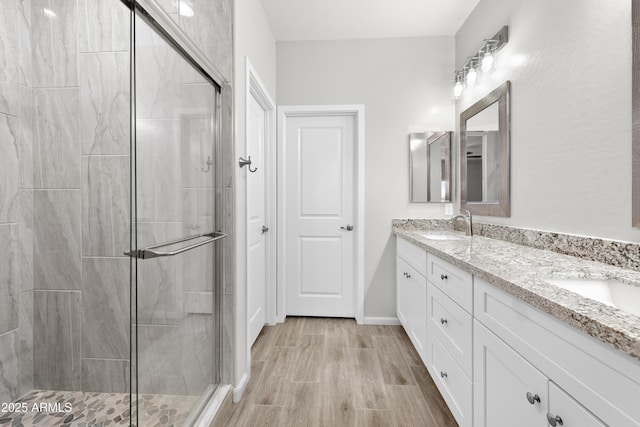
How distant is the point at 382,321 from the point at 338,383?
1046 millimetres

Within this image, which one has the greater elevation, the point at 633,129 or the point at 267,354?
the point at 633,129

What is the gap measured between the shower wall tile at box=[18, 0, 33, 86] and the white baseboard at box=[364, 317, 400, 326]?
9.23 ft

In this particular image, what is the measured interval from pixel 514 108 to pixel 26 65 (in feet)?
8.89

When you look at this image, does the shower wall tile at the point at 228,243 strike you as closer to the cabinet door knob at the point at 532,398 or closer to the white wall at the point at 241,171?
the white wall at the point at 241,171

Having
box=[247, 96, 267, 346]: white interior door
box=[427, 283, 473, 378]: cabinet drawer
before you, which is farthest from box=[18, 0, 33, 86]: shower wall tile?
box=[427, 283, 473, 378]: cabinet drawer

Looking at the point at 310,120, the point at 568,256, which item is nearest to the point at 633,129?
the point at 568,256

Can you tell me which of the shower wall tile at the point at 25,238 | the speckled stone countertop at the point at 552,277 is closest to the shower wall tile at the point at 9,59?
the shower wall tile at the point at 25,238

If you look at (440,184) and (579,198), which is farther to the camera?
(440,184)

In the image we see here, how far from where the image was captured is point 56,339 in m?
1.54

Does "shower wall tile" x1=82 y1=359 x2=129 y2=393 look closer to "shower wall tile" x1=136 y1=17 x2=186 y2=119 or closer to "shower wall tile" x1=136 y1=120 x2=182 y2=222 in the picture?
"shower wall tile" x1=136 y1=120 x2=182 y2=222

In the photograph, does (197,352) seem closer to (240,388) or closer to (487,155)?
(240,388)

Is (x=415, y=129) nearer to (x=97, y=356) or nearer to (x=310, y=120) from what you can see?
(x=310, y=120)

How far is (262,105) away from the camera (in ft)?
8.64

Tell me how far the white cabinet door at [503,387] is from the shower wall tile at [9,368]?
210 cm
